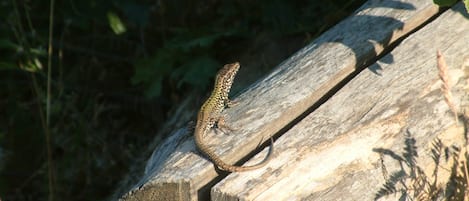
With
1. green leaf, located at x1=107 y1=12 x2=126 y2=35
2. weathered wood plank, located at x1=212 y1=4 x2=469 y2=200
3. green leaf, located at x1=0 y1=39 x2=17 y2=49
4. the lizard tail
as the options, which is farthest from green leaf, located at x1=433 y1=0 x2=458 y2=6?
green leaf, located at x1=0 y1=39 x2=17 y2=49

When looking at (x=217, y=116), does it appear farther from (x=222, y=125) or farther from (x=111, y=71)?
(x=111, y=71)

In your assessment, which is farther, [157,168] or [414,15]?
[414,15]

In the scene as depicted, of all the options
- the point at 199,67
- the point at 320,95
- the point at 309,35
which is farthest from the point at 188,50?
the point at 320,95

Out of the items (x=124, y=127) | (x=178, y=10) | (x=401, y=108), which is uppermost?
(x=401, y=108)

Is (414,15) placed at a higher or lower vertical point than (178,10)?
higher

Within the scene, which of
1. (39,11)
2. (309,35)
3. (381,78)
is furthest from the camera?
(39,11)

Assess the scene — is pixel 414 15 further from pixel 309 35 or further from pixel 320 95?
pixel 309 35

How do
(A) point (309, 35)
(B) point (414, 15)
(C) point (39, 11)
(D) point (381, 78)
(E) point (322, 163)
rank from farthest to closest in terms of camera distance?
(C) point (39, 11), (A) point (309, 35), (B) point (414, 15), (D) point (381, 78), (E) point (322, 163)
